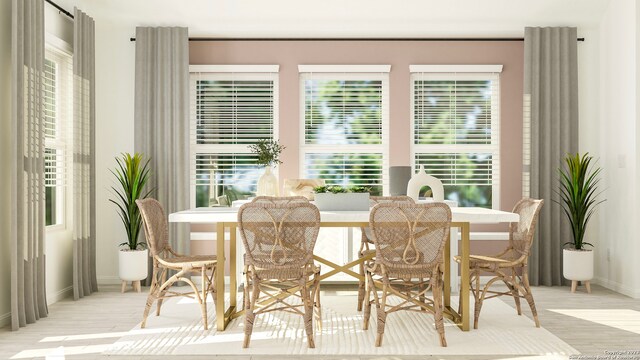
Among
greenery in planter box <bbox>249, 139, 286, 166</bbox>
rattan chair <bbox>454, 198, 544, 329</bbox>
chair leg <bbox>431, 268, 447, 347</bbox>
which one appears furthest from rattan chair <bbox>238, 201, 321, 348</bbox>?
greenery in planter box <bbox>249, 139, 286, 166</bbox>

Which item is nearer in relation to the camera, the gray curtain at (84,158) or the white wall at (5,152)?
the white wall at (5,152)

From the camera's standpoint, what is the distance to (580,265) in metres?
5.54

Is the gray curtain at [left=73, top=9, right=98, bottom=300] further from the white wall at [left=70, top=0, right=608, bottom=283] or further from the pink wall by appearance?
the pink wall

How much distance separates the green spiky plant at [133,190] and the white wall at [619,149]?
16.0 feet

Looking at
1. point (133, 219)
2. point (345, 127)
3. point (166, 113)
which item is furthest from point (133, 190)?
point (345, 127)

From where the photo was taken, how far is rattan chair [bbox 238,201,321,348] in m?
3.56

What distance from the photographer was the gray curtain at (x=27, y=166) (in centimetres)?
419

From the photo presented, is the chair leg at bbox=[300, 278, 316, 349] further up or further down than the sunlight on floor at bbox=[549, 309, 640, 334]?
further up

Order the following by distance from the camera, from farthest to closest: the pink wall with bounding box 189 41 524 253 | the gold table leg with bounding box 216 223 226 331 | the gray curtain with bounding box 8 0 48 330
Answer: the pink wall with bounding box 189 41 524 253 < the gray curtain with bounding box 8 0 48 330 < the gold table leg with bounding box 216 223 226 331

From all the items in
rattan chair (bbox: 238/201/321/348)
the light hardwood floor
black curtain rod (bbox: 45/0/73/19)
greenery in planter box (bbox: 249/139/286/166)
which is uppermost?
black curtain rod (bbox: 45/0/73/19)

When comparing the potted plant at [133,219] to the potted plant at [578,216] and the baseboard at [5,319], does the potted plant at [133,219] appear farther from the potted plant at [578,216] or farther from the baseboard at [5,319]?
the potted plant at [578,216]

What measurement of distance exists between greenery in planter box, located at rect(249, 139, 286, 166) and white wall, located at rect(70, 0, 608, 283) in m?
1.21

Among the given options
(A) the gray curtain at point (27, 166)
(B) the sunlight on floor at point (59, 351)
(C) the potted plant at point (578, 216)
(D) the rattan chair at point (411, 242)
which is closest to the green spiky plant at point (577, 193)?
(C) the potted plant at point (578, 216)

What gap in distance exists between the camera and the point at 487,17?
593 centimetres
